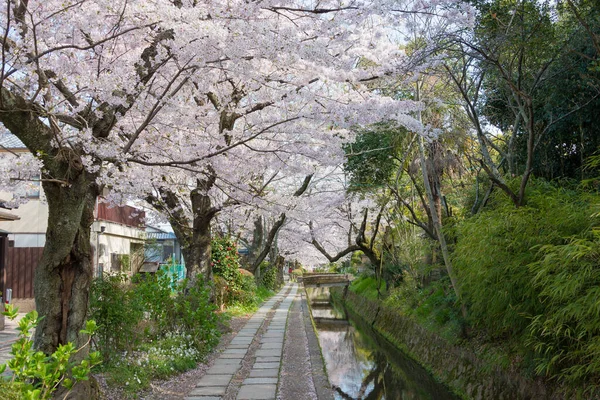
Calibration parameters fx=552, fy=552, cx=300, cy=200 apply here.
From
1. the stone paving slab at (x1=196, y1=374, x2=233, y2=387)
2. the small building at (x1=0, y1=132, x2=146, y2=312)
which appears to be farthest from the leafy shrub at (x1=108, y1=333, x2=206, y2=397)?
the small building at (x1=0, y1=132, x2=146, y2=312)

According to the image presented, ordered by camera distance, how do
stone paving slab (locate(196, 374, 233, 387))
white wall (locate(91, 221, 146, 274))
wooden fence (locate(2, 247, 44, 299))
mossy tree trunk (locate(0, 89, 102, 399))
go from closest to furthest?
mossy tree trunk (locate(0, 89, 102, 399))
stone paving slab (locate(196, 374, 233, 387))
wooden fence (locate(2, 247, 44, 299))
white wall (locate(91, 221, 146, 274))

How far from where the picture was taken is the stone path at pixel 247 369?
6688 mm

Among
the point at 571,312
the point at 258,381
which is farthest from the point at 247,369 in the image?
the point at 571,312

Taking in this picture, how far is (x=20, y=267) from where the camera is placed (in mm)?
16297

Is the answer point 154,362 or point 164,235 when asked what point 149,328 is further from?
point 164,235

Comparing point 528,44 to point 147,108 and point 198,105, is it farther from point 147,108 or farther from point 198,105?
point 198,105

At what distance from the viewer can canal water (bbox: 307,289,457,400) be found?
9.38m

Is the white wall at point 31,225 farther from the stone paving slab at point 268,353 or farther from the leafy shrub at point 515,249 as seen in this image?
the leafy shrub at point 515,249

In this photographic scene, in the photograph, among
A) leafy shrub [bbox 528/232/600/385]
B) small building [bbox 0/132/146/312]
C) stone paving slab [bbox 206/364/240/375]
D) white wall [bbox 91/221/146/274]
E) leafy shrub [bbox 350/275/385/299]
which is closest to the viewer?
leafy shrub [bbox 528/232/600/385]

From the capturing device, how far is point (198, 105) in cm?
1064

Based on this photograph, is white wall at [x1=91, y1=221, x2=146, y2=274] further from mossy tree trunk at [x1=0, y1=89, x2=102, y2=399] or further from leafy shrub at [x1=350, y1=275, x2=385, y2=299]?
mossy tree trunk at [x1=0, y1=89, x2=102, y2=399]

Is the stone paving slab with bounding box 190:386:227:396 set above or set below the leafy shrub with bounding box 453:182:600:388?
below

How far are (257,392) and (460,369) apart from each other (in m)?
3.60

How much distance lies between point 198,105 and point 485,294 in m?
6.44
